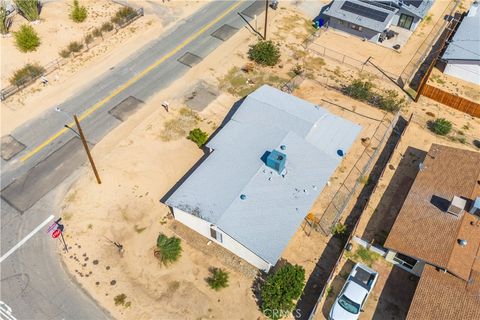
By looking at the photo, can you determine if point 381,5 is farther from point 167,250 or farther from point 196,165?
point 167,250

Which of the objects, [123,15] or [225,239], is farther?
[123,15]

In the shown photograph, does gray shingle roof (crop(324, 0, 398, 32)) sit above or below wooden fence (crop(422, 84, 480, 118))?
above

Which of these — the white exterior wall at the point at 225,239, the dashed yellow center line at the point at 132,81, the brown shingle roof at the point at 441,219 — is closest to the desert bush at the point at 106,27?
the dashed yellow center line at the point at 132,81

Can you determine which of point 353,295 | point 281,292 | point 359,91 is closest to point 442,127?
point 359,91

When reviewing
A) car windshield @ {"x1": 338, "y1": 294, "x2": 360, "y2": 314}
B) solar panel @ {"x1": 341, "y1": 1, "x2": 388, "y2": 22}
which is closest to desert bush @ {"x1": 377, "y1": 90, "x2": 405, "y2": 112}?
solar panel @ {"x1": 341, "y1": 1, "x2": 388, "y2": 22}

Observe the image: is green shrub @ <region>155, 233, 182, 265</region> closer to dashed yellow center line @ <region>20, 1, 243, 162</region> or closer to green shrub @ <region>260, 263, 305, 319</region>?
green shrub @ <region>260, 263, 305, 319</region>

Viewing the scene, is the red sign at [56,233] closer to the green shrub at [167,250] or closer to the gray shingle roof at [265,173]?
the green shrub at [167,250]
